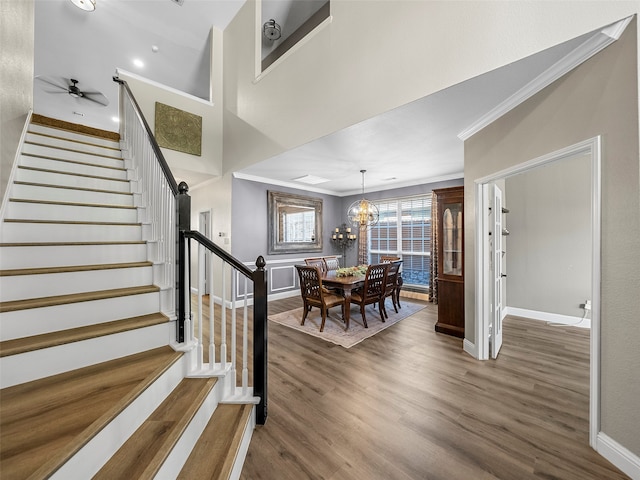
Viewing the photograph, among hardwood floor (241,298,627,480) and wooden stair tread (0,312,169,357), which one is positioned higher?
wooden stair tread (0,312,169,357)

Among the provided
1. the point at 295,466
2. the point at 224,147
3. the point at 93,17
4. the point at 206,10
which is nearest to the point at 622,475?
the point at 295,466

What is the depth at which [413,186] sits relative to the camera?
5902mm

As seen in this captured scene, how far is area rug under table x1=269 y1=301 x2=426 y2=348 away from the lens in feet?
11.1

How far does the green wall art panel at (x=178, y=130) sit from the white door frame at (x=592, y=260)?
15.1 feet

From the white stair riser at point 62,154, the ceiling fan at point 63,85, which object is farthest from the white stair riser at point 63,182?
the ceiling fan at point 63,85

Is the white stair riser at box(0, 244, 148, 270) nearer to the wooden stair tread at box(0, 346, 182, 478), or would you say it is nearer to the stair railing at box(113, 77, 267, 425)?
the stair railing at box(113, 77, 267, 425)

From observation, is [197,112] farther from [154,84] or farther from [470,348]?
[470,348]

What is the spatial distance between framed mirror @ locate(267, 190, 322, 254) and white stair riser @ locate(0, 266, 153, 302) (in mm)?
3629

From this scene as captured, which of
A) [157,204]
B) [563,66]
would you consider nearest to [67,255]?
[157,204]

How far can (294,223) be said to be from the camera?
236 inches

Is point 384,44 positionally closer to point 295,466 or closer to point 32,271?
point 32,271

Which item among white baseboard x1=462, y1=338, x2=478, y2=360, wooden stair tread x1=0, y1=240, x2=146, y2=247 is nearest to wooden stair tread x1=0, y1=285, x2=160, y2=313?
wooden stair tread x1=0, y1=240, x2=146, y2=247

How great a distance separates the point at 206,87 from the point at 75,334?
7.15 metres

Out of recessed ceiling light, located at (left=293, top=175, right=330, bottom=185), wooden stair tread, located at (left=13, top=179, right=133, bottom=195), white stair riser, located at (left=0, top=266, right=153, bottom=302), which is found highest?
recessed ceiling light, located at (left=293, top=175, right=330, bottom=185)
